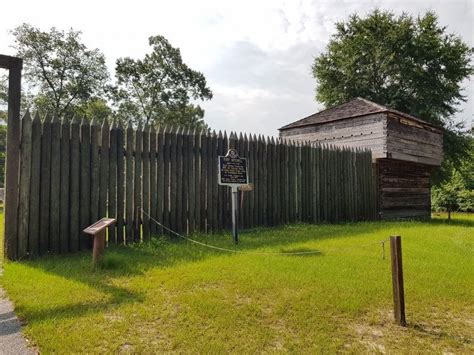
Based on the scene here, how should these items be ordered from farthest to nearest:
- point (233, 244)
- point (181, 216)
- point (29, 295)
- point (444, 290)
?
point (181, 216) → point (233, 244) → point (444, 290) → point (29, 295)

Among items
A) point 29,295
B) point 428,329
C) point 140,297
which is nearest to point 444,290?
point 428,329

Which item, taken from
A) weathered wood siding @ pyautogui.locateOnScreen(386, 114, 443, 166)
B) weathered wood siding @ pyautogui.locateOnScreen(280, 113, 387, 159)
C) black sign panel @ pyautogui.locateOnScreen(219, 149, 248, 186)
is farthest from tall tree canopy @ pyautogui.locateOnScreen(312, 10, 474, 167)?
black sign panel @ pyautogui.locateOnScreen(219, 149, 248, 186)

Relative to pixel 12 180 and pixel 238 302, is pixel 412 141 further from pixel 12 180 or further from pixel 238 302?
pixel 12 180

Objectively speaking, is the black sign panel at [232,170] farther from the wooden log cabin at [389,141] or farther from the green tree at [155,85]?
the green tree at [155,85]

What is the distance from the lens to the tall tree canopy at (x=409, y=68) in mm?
24906

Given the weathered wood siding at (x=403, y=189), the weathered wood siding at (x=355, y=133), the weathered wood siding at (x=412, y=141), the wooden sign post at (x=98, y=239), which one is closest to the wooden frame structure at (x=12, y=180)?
the wooden sign post at (x=98, y=239)

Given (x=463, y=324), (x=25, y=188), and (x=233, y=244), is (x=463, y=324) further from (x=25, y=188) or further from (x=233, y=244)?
(x=25, y=188)

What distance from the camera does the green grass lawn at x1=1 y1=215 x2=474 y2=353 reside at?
305 centimetres

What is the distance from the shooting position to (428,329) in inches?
134

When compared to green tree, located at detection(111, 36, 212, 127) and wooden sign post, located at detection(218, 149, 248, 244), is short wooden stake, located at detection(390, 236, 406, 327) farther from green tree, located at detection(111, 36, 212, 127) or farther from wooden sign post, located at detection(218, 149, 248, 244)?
green tree, located at detection(111, 36, 212, 127)

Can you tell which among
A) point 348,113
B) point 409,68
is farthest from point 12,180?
point 409,68

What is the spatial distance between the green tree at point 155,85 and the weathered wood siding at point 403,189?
27.0 metres

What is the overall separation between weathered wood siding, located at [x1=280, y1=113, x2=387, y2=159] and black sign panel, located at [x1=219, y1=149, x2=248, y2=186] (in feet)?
27.2

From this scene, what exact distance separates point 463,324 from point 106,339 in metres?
3.46
